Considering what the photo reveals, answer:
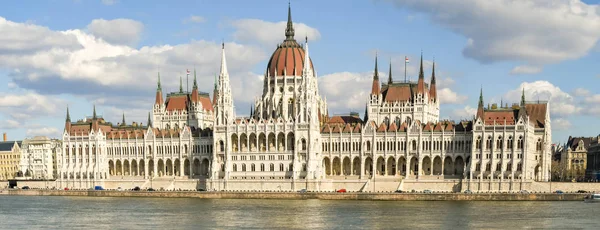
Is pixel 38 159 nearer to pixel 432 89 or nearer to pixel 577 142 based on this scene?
pixel 432 89

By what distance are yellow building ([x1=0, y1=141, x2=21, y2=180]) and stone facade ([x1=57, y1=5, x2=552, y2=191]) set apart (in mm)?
45919

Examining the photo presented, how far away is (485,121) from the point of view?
395ft

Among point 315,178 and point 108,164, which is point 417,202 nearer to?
point 315,178

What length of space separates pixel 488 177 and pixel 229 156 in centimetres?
3645

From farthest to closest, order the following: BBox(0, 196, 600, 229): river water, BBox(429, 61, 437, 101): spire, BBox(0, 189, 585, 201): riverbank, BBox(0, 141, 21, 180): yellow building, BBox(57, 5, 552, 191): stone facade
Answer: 1. BBox(0, 141, 21, 180): yellow building
2. BBox(429, 61, 437, 101): spire
3. BBox(57, 5, 552, 191): stone facade
4. BBox(0, 189, 585, 201): riverbank
5. BBox(0, 196, 600, 229): river water

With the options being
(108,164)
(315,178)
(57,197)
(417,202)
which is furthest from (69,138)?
(417,202)

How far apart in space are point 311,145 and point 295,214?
35.3 metres

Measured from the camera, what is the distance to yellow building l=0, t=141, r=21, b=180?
18500cm

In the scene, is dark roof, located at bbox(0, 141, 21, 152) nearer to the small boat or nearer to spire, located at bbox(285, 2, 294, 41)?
spire, located at bbox(285, 2, 294, 41)

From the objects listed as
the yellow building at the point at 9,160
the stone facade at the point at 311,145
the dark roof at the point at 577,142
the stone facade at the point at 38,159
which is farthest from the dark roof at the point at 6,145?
the dark roof at the point at 577,142

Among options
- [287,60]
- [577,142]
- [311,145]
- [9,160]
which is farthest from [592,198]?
[9,160]

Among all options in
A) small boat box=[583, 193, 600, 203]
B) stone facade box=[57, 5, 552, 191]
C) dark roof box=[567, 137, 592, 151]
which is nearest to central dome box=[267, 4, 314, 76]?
stone facade box=[57, 5, 552, 191]

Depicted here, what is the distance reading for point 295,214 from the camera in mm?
89500

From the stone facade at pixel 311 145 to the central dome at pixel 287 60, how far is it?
0.50ft
